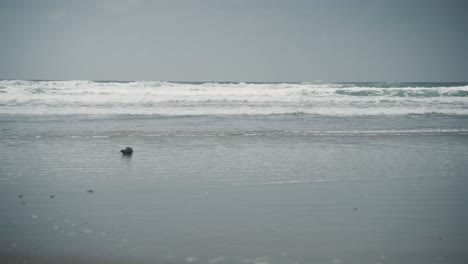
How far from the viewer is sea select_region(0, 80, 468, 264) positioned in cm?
421

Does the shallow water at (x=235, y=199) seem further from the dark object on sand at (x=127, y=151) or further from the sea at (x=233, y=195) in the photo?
the dark object on sand at (x=127, y=151)

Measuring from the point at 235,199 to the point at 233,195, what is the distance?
9.0 inches

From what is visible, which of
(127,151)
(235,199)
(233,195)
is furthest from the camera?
(127,151)

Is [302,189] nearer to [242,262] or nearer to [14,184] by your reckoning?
[242,262]

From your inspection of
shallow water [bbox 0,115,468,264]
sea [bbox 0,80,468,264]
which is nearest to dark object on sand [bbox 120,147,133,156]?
shallow water [bbox 0,115,468,264]

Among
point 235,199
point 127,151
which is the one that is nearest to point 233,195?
→ point 235,199

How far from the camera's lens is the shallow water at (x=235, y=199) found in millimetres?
4219

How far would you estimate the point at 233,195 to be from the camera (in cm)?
629

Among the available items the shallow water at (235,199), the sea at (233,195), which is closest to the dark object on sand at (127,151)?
the shallow water at (235,199)

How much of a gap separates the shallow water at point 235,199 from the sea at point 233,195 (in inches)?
0.9

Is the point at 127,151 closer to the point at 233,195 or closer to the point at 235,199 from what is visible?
the point at 233,195

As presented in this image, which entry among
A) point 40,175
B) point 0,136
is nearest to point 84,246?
point 40,175

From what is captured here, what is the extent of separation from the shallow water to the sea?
0.02 metres

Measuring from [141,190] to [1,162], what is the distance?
403 cm
